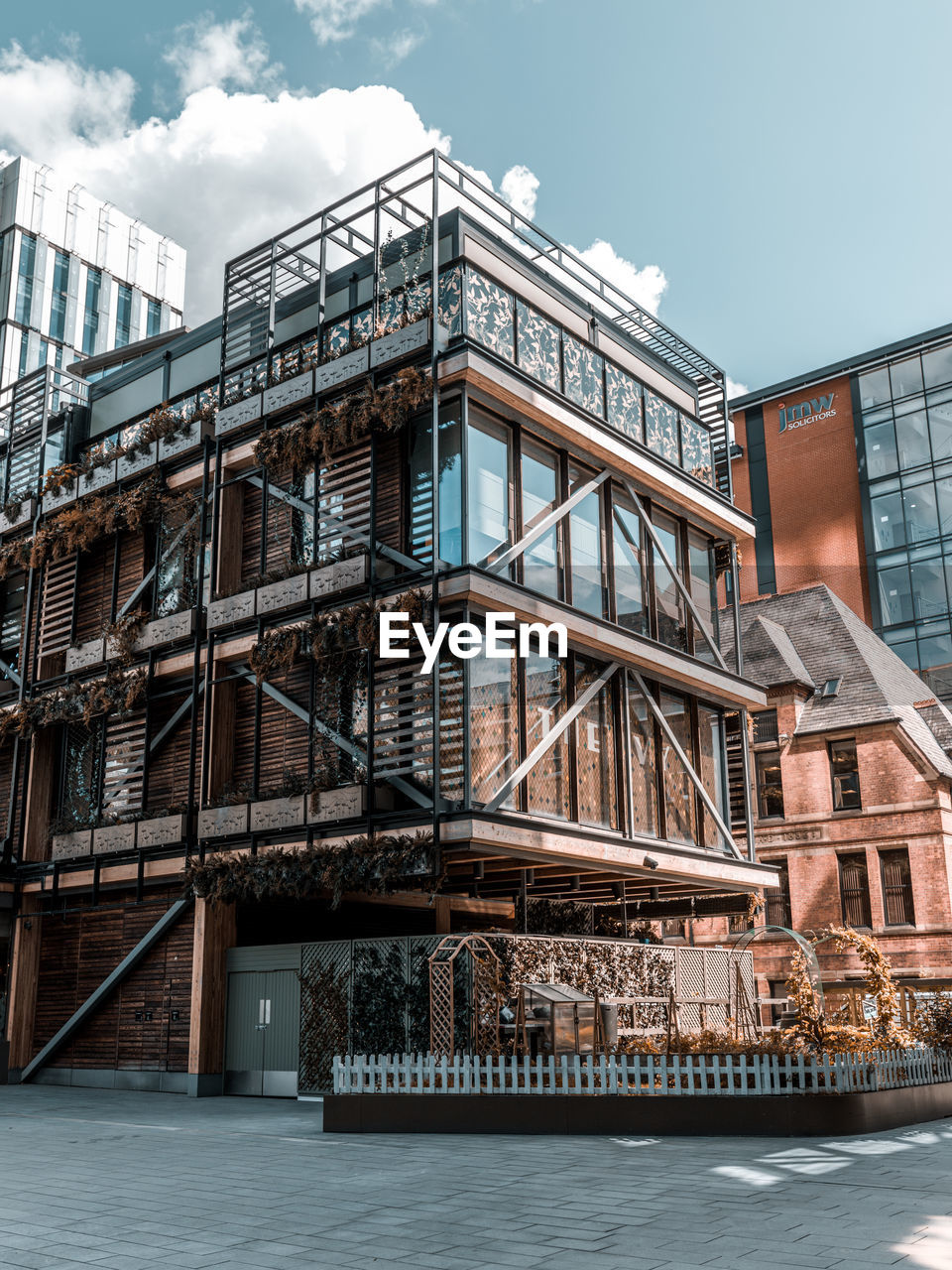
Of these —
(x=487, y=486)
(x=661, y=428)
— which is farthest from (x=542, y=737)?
(x=661, y=428)

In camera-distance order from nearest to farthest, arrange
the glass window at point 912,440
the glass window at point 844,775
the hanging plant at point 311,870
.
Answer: the hanging plant at point 311,870
the glass window at point 844,775
the glass window at point 912,440

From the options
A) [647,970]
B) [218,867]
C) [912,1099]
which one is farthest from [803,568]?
[912,1099]

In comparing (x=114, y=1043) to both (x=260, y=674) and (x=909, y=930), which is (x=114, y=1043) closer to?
(x=260, y=674)

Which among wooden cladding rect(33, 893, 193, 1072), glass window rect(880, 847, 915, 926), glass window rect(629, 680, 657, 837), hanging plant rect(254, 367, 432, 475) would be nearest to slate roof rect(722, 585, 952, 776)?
glass window rect(880, 847, 915, 926)

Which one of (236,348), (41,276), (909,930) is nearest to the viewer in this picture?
(236,348)

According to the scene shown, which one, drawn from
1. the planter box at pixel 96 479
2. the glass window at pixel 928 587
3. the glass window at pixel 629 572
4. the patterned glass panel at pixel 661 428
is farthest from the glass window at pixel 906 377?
the planter box at pixel 96 479

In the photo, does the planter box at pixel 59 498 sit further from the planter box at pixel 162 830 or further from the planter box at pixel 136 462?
the planter box at pixel 162 830

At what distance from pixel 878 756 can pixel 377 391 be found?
68.0 feet

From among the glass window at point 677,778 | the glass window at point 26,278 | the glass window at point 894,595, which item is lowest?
the glass window at point 677,778

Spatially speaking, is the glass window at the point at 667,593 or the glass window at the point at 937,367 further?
the glass window at the point at 937,367

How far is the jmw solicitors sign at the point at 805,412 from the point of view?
199 feet

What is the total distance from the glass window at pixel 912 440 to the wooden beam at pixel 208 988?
44.3 meters

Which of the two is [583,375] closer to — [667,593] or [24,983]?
[667,593]

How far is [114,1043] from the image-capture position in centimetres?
2492
